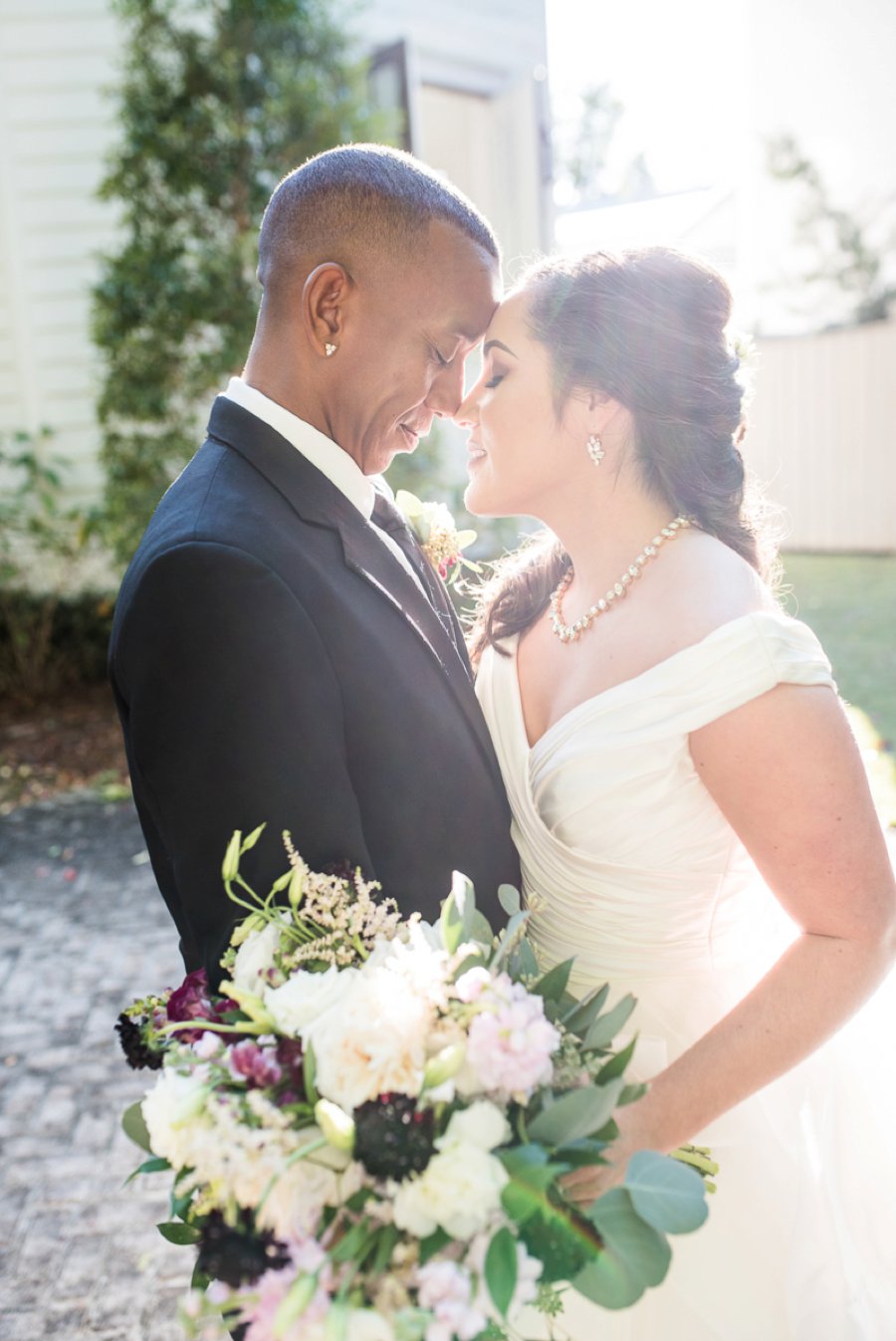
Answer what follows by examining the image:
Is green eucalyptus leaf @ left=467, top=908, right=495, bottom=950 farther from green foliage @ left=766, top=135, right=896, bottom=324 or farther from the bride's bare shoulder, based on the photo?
green foliage @ left=766, top=135, right=896, bottom=324

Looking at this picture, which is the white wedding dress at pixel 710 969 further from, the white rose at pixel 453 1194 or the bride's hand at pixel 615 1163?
the white rose at pixel 453 1194

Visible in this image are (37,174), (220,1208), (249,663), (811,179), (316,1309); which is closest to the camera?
(316,1309)

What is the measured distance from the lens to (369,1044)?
1333 millimetres

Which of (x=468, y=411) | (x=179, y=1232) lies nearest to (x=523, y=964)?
(x=179, y=1232)

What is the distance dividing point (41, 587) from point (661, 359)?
28.5ft

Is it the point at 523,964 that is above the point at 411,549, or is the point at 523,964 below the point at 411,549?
below

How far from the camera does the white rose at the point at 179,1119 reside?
53.4 inches

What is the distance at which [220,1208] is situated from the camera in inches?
53.9

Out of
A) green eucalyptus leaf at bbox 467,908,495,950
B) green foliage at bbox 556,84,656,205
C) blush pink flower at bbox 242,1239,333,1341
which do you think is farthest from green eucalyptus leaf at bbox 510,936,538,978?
green foliage at bbox 556,84,656,205

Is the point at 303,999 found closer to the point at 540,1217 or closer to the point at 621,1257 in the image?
the point at 540,1217

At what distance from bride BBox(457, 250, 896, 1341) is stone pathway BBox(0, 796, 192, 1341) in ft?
3.96

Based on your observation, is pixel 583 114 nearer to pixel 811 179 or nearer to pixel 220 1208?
pixel 811 179

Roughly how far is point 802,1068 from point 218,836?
1.42 metres

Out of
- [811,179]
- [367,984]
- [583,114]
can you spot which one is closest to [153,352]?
[367,984]
